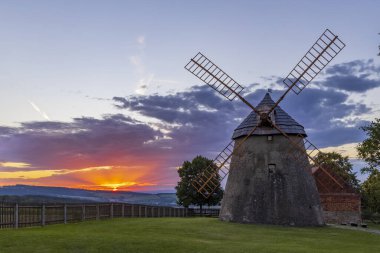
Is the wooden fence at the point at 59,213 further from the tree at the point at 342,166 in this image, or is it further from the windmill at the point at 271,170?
the tree at the point at 342,166

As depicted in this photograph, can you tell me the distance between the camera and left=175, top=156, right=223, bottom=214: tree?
63250 mm

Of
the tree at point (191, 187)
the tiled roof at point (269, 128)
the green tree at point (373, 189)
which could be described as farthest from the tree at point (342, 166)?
the tiled roof at point (269, 128)

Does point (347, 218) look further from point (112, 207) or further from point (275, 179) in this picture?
point (112, 207)

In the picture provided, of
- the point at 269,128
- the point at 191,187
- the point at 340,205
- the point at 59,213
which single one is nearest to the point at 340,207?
the point at 340,205

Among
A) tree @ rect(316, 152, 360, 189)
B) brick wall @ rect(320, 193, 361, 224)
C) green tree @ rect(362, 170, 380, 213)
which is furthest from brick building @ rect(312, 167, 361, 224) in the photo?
tree @ rect(316, 152, 360, 189)

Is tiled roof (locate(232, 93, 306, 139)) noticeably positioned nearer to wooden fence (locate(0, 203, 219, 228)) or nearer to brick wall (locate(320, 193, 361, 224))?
wooden fence (locate(0, 203, 219, 228))

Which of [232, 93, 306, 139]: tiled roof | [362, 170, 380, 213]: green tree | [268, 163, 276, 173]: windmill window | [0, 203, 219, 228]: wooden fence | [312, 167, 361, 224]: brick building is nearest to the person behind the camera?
[0, 203, 219, 228]: wooden fence

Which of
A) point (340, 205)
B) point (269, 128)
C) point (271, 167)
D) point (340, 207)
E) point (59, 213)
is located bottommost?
point (340, 207)

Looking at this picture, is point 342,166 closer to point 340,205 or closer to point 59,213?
point 340,205

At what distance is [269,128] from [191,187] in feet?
100

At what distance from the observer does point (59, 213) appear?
2703 cm

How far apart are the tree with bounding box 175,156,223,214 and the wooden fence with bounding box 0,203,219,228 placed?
73.2 feet

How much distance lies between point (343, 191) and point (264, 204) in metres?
18.2

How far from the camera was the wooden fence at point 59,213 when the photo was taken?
2308 centimetres
